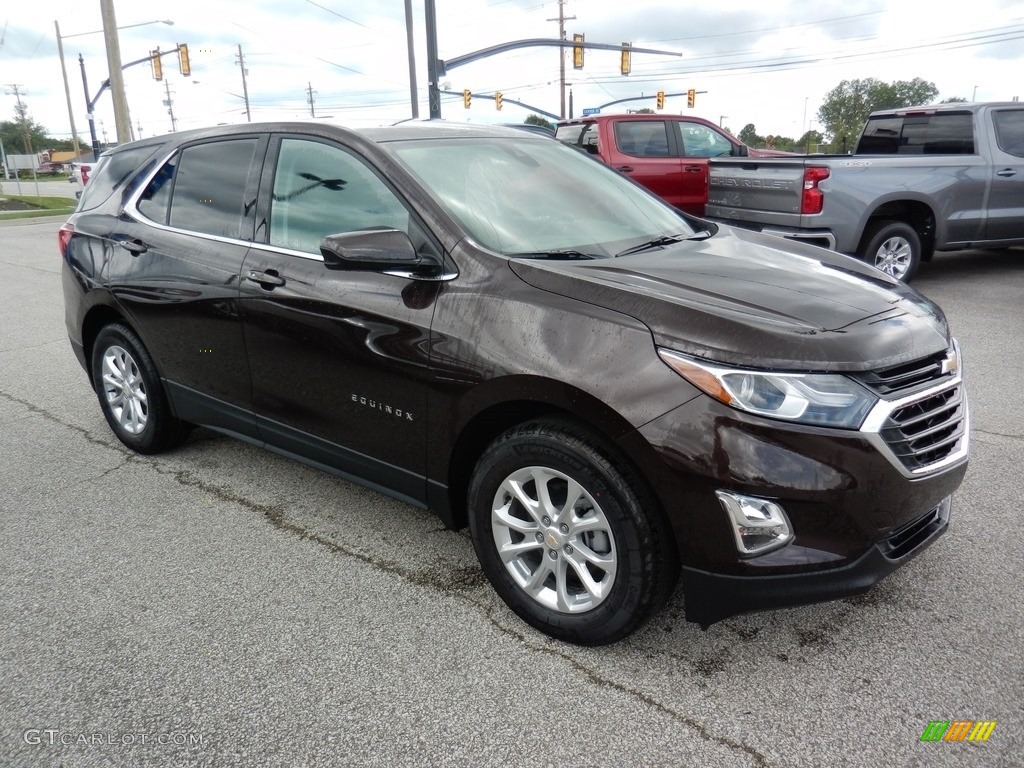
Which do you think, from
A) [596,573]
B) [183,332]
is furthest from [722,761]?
[183,332]

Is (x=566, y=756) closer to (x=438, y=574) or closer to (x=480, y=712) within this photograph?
(x=480, y=712)

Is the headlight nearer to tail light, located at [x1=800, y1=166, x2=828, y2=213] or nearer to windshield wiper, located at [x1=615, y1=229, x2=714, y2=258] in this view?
windshield wiper, located at [x1=615, y1=229, x2=714, y2=258]

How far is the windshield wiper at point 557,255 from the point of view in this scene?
2858mm

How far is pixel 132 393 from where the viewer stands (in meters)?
4.41

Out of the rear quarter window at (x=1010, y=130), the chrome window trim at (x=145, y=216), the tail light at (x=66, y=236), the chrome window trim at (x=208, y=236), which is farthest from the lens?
the rear quarter window at (x=1010, y=130)

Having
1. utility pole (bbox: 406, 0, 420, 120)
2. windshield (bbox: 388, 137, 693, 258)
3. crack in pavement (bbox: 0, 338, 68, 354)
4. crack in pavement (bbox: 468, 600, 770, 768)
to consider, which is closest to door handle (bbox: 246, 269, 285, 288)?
windshield (bbox: 388, 137, 693, 258)

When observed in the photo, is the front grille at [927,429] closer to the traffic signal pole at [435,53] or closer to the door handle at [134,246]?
the door handle at [134,246]

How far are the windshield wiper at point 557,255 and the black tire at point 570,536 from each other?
0.63 meters

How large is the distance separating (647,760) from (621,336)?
47.6 inches

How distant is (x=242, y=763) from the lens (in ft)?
7.34

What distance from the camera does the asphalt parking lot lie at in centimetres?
229

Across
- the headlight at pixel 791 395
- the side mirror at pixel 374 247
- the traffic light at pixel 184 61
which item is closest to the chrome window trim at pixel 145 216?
the side mirror at pixel 374 247

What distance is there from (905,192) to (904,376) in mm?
6779

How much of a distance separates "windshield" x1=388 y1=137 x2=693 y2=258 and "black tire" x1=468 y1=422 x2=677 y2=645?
2.51 ft
